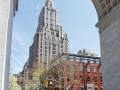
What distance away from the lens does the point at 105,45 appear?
514 inches

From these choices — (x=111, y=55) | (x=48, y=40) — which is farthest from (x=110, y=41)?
(x=48, y=40)

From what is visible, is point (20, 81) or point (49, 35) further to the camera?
point (49, 35)

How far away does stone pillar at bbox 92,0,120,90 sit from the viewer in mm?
11625

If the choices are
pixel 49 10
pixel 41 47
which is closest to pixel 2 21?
pixel 41 47

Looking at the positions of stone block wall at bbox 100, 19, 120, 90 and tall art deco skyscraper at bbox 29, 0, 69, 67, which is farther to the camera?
tall art deco skyscraper at bbox 29, 0, 69, 67

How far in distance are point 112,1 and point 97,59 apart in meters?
49.6

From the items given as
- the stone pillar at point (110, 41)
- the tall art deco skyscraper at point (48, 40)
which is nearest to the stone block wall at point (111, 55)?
the stone pillar at point (110, 41)

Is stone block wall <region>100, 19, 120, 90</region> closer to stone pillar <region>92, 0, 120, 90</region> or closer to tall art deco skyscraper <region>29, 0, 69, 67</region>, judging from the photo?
stone pillar <region>92, 0, 120, 90</region>

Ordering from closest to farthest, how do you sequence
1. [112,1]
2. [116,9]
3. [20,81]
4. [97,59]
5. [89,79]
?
1. [116,9]
2. [112,1]
3. [89,79]
4. [97,59]
5. [20,81]

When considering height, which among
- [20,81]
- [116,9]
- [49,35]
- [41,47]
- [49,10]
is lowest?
[20,81]

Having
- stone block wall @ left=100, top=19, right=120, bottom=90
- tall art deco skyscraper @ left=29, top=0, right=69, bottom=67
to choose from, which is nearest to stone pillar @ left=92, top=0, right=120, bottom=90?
stone block wall @ left=100, top=19, right=120, bottom=90

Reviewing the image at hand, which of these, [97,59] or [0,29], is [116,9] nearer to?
[0,29]

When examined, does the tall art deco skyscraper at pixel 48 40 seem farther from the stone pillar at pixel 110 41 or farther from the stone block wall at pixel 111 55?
the stone block wall at pixel 111 55

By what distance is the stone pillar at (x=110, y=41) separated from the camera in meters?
11.6
